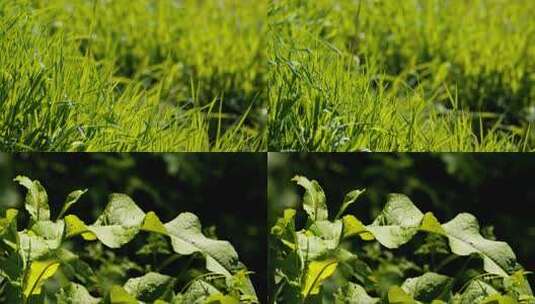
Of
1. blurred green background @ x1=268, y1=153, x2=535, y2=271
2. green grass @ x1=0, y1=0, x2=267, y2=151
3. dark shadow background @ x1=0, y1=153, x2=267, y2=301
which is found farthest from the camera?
blurred green background @ x1=268, y1=153, x2=535, y2=271

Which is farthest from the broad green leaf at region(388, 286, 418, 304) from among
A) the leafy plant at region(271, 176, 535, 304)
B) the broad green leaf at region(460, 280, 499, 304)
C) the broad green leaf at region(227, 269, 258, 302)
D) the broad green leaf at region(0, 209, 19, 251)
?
the broad green leaf at region(0, 209, 19, 251)

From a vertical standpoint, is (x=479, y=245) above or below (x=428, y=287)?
above

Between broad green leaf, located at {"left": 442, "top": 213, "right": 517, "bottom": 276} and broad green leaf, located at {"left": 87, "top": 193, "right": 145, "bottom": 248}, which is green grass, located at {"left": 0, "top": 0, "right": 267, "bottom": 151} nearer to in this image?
broad green leaf, located at {"left": 87, "top": 193, "right": 145, "bottom": 248}

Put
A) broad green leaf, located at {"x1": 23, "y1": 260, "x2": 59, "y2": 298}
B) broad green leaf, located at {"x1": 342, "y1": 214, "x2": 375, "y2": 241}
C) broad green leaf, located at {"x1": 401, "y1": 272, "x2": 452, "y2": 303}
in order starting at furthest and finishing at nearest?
broad green leaf, located at {"x1": 401, "y1": 272, "x2": 452, "y2": 303} < broad green leaf, located at {"x1": 342, "y1": 214, "x2": 375, "y2": 241} < broad green leaf, located at {"x1": 23, "y1": 260, "x2": 59, "y2": 298}

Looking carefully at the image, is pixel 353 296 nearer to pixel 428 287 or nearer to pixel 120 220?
pixel 428 287

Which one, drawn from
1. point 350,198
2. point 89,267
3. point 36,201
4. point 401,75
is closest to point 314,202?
point 350,198

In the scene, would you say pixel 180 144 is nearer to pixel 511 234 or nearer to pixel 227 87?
pixel 227 87

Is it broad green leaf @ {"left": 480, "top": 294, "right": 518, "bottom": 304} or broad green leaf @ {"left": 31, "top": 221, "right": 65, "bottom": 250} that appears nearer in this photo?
broad green leaf @ {"left": 31, "top": 221, "right": 65, "bottom": 250}
